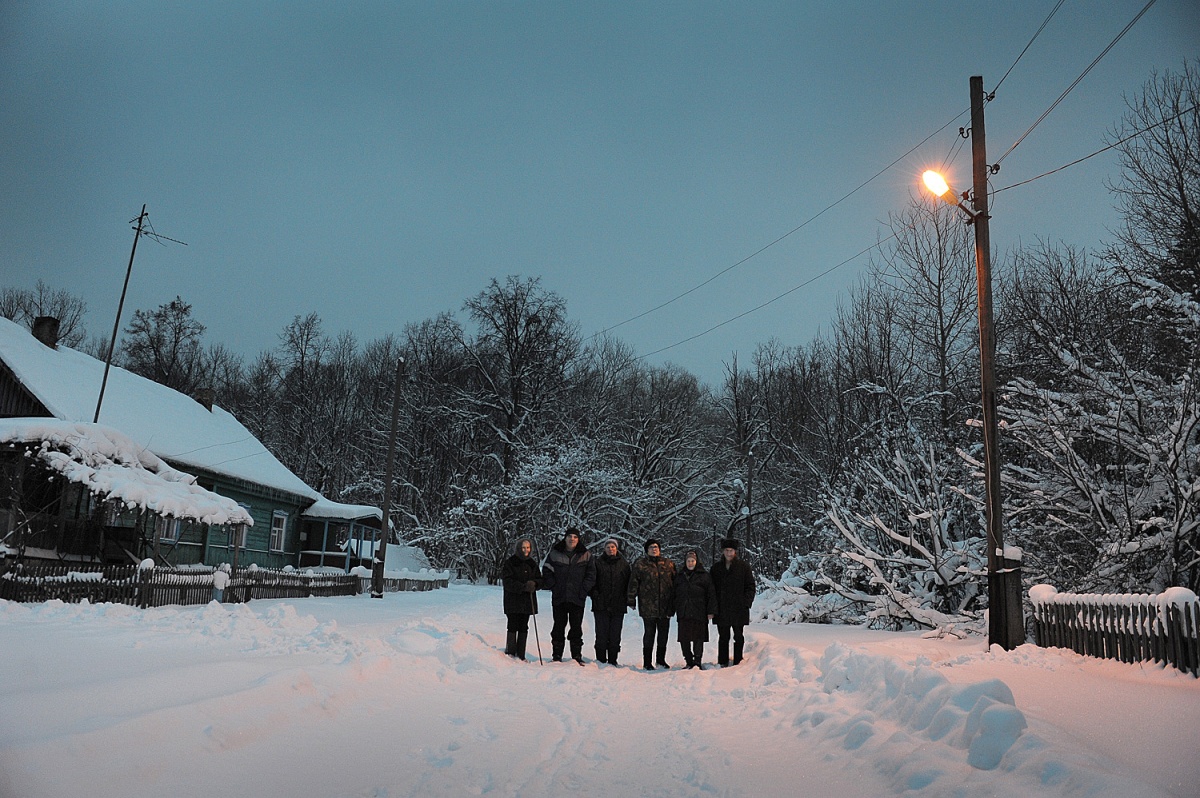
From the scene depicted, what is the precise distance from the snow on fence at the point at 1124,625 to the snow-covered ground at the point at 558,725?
11.7 inches

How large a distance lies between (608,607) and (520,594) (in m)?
1.32

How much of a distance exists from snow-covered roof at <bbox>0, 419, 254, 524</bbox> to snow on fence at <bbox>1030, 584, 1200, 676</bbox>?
1688 centimetres

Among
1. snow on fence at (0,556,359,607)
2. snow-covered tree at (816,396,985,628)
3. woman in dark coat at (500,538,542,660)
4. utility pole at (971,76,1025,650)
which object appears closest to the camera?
utility pole at (971,76,1025,650)

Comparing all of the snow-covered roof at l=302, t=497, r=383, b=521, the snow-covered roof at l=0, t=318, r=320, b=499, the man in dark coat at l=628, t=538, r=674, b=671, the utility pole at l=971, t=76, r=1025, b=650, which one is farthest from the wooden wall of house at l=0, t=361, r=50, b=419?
the utility pole at l=971, t=76, r=1025, b=650

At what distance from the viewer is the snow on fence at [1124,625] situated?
7.40 meters

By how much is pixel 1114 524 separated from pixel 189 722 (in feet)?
38.6

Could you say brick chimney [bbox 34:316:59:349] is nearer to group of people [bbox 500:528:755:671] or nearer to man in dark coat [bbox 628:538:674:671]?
group of people [bbox 500:528:755:671]

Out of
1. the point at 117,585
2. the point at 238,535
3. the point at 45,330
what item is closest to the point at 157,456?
the point at 238,535

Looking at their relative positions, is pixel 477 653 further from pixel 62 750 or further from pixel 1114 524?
pixel 1114 524

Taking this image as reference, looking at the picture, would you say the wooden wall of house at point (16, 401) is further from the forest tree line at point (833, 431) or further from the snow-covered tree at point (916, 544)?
the snow-covered tree at point (916, 544)

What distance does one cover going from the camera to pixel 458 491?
3981cm

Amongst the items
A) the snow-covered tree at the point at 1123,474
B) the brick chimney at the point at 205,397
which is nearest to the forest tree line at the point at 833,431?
the snow-covered tree at the point at 1123,474

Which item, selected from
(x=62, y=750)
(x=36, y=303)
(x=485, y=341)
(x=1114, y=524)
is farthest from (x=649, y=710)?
(x=36, y=303)

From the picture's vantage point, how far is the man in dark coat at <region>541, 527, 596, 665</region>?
37.4 ft
